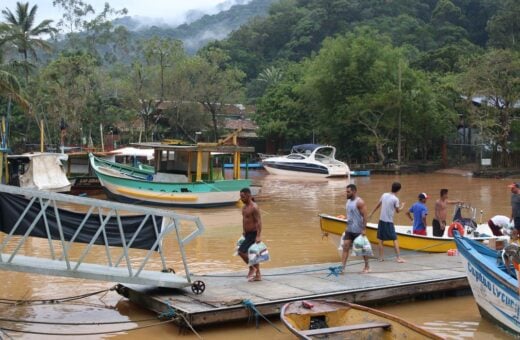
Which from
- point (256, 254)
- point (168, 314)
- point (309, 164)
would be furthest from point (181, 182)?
point (309, 164)

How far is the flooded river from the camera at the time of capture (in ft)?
29.1

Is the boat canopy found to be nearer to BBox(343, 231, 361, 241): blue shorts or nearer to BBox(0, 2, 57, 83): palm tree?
BBox(0, 2, 57, 83): palm tree

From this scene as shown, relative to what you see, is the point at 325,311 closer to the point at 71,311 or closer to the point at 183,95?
the point at 71,311

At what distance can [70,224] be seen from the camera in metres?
9.15

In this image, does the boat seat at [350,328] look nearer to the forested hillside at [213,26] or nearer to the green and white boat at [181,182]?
the green and white boat at [181,182]

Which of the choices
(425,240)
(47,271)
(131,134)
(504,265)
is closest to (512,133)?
(131,134)

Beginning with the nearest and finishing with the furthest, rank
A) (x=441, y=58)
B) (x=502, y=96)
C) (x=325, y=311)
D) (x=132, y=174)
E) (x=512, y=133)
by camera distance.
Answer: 1. (x=325, y=311)
2. (x=132, y=174)
3. (x=502, y=96)
4. (x=512, y=133)
5. (x=441, y=58)

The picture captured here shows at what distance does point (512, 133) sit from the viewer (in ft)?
133

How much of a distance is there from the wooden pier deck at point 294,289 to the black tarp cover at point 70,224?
0.89 meters

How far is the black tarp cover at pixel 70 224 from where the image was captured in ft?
29.1

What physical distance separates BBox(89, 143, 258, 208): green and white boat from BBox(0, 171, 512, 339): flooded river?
564mm

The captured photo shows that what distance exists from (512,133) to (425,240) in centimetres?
3091

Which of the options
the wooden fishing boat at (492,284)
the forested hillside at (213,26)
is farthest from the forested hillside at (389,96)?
the forested hillside at (213,26)

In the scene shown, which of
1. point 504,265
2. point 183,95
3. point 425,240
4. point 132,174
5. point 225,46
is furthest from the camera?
point 225,46
